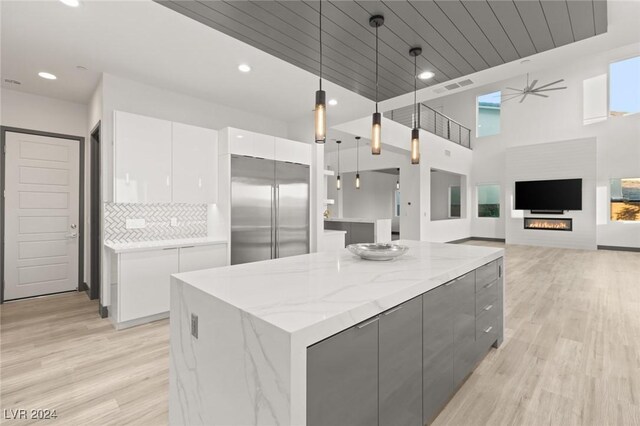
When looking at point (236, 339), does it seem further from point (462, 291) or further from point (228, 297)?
point (462, 291)

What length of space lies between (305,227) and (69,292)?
352 cm

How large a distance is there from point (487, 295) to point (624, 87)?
1022cm

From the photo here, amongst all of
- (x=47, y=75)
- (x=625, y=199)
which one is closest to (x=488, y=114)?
(x=625, y=199)

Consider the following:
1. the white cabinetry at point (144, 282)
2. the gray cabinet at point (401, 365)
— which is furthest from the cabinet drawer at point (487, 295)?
the white cabinetry at point (144, 282)

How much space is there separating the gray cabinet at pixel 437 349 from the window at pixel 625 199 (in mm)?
10028

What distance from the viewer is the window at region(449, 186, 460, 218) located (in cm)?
1262

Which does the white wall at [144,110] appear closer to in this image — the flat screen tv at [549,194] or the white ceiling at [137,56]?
the white ceiling at [137,56]

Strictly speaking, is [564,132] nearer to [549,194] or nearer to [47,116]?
[549,194]

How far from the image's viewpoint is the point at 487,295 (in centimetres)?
241

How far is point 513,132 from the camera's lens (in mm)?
10586

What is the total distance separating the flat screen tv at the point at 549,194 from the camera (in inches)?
357

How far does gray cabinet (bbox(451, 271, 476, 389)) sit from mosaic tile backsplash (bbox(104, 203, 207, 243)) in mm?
3417

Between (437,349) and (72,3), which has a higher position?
(72,3)

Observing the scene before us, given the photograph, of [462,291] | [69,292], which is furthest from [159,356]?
[69,292]
